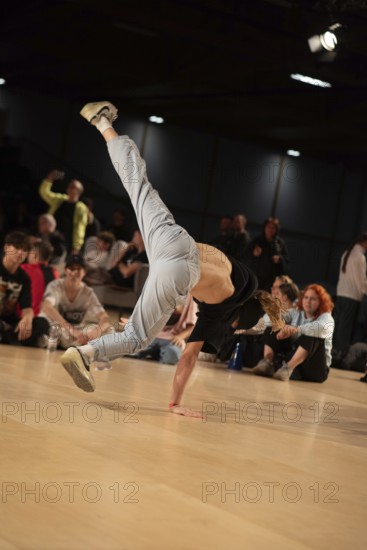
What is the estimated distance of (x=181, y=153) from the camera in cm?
1212

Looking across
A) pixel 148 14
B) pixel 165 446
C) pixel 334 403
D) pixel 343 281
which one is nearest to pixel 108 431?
pixel 165 446

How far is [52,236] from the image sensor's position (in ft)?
29.1

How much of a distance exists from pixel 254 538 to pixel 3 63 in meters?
9.86

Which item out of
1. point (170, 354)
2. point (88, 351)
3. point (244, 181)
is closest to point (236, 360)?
point (170, 354)

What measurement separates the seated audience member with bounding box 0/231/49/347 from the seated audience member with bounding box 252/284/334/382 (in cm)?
171

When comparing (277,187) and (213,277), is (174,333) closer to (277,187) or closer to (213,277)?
(213,277)

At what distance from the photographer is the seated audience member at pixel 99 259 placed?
8.50m

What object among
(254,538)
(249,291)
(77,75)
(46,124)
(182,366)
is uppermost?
(77,75)

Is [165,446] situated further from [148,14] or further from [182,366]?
[148,14]

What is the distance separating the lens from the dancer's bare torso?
11.8 ft

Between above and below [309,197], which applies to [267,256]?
below

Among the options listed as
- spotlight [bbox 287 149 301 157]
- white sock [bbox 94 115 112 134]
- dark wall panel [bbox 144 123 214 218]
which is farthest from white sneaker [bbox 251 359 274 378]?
spotlight [bbox 287 149 301 157]

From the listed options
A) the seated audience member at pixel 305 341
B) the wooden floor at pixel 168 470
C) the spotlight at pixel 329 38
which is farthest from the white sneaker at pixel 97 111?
the spotlight at pixel 329 38

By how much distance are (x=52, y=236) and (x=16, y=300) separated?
9.23ft
